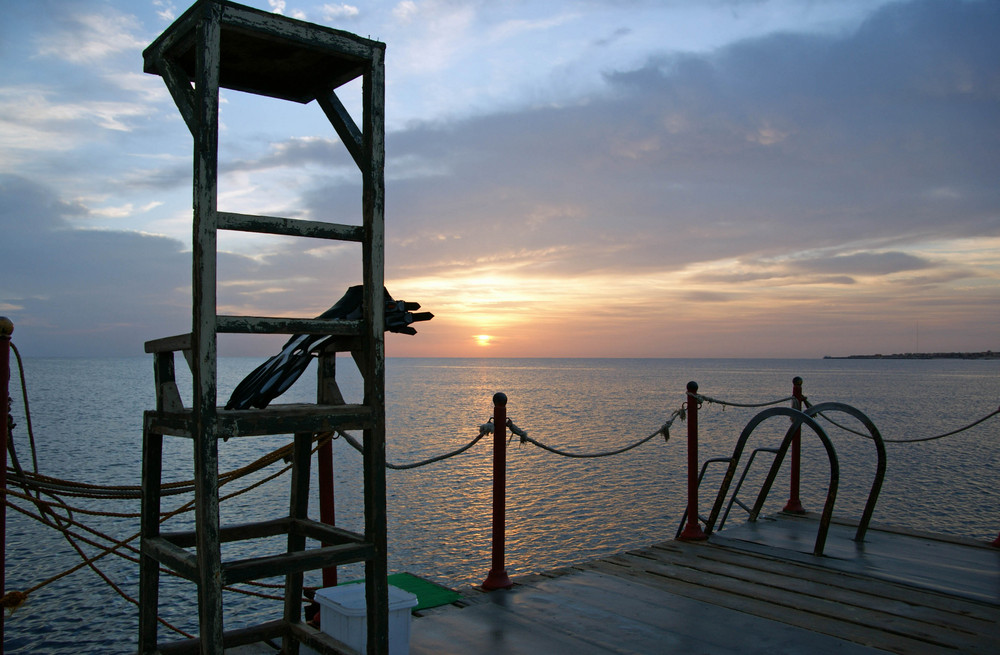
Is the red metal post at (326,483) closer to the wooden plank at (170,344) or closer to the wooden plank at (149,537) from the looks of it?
the wooden plank at (149,537)

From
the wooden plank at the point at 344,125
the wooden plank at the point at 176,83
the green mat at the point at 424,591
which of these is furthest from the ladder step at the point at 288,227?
the green mat at the point at 424,591

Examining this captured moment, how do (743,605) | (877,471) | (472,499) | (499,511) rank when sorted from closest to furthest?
(743,605), (499,511), (877,471), (472,499)

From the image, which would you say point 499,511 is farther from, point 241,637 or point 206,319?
point 206,319

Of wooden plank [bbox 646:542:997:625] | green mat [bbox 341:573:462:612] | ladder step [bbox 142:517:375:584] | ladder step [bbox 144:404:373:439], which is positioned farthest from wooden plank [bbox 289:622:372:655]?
wooden plank [bbox 646:542:997:625]

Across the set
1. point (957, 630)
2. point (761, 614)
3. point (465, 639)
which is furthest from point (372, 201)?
point (957, 630)

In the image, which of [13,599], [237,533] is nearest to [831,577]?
[237,533]

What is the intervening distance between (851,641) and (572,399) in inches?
2558

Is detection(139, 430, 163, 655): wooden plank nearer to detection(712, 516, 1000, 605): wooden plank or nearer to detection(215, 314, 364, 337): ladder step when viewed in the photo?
detection(215, 314, 364, 337): ladder step

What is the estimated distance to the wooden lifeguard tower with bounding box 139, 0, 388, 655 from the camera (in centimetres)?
304

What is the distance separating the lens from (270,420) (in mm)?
3160

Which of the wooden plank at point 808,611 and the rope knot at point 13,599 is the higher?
the rope knot at point 13,599

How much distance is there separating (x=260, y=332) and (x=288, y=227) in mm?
534

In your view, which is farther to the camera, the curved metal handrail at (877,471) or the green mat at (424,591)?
the curved metal handrail at (877,471)

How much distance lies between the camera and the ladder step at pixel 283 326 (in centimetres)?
316
